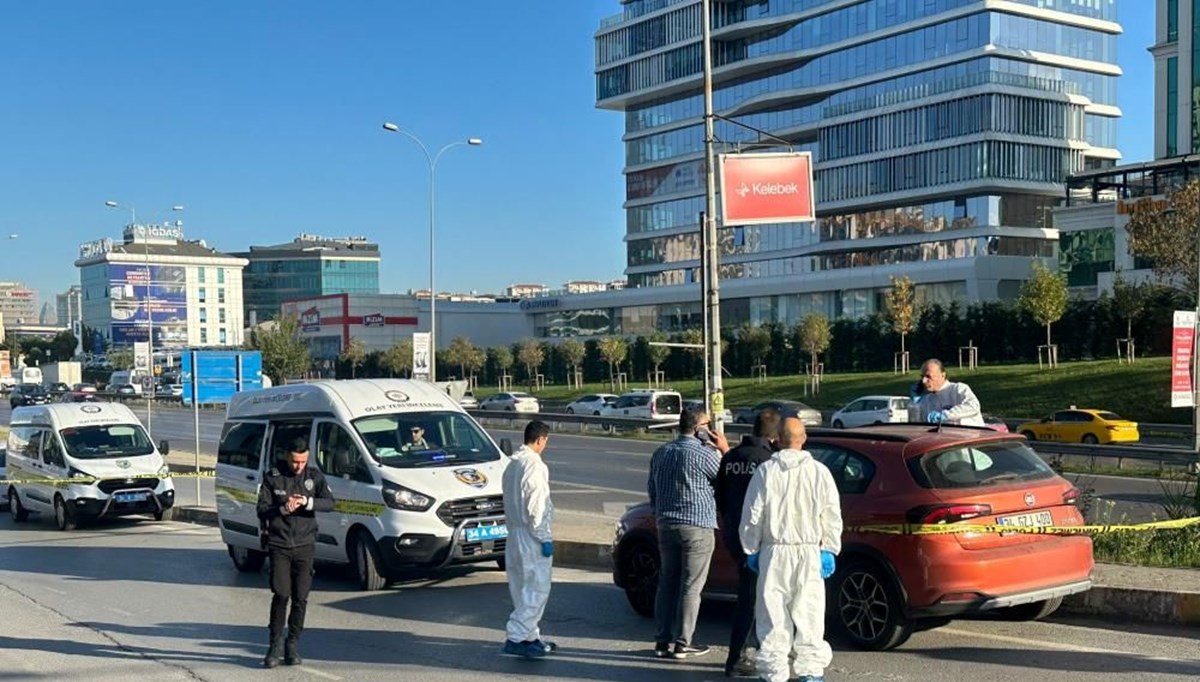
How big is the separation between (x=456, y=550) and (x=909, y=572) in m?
4.91

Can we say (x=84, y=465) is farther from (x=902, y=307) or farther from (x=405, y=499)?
(x=902, y=307)

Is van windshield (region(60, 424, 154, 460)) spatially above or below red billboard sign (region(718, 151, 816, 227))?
below

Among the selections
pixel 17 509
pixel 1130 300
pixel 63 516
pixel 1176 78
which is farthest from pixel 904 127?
pixel 63 516

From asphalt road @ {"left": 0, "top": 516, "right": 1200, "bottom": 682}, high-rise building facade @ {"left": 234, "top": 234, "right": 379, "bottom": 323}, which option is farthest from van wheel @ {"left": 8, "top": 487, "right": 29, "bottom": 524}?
high-rise building facade @ {"left": 234, "top": 234, "right": 379, "bottom": 323}

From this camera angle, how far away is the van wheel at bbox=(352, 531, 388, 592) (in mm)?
11719

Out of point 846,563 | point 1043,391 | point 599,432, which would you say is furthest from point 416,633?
point 1043,391

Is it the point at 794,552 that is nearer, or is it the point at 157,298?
the point at 794,552

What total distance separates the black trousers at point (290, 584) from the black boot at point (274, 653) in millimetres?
23

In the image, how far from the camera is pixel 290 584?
8.41 meters

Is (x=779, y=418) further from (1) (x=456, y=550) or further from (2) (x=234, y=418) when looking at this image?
(2) (x=234, y=418)

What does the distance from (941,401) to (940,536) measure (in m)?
3.14

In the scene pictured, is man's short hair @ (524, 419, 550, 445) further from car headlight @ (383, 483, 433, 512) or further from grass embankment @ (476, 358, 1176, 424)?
grass embankment @ (476, 358, 1176, 424)

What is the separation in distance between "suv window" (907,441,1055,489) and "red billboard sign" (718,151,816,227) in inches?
262

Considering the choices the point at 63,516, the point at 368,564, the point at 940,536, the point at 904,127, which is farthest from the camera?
the point at 904,127
